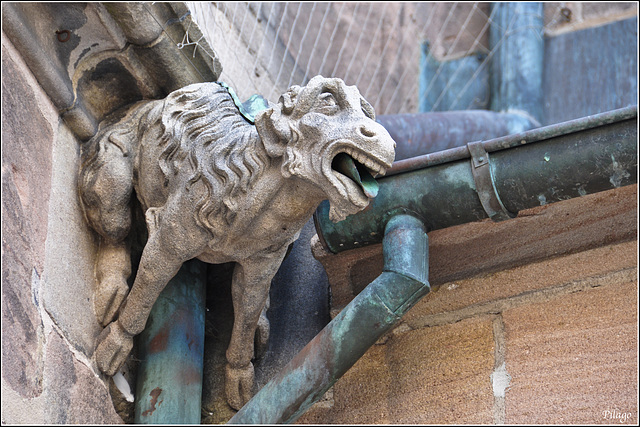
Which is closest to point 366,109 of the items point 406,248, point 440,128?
point 406,248

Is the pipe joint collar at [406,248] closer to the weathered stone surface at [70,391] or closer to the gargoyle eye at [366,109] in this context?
the gargoyle eye at [366,109]

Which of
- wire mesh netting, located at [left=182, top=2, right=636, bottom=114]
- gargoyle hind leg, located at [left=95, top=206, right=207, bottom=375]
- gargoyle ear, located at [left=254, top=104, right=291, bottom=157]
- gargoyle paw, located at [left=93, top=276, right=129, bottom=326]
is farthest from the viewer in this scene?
wire mesh netting, located at [left=182, top=2, right=636, bottom=114]

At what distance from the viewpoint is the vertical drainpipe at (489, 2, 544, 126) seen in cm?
465

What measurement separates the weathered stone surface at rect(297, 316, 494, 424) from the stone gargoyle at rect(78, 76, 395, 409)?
30cm

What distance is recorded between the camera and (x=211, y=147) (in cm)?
276

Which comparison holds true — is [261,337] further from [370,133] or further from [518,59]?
[518,59]

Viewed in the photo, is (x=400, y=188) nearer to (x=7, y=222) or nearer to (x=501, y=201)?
(x=501, y=201)

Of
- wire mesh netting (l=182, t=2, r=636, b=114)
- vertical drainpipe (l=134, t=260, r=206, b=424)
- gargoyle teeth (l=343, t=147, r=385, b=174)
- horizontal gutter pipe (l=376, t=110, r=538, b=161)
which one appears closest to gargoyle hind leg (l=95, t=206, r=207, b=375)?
vertical drainpipe (l=134, t=260, r=206, b=424)

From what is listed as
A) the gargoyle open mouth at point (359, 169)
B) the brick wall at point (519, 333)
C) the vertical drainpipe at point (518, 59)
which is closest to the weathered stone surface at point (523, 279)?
the brick wall at point (519, 333)

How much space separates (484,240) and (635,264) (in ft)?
1.35

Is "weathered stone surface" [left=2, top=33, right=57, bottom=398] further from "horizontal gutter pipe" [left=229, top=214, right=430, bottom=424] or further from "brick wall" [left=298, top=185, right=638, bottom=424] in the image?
"brick wall" [left=298, top=185, right=638, bottom=424]

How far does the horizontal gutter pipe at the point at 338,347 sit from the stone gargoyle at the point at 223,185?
24cm

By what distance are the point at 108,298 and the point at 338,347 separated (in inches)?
27.5

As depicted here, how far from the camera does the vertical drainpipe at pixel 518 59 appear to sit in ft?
15.3
